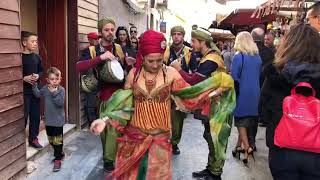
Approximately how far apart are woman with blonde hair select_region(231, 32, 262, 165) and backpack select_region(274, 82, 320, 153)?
9.67 feet

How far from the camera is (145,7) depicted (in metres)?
16.8

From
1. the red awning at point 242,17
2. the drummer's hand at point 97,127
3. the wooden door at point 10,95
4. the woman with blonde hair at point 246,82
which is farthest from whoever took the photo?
the red awning at point 242,17

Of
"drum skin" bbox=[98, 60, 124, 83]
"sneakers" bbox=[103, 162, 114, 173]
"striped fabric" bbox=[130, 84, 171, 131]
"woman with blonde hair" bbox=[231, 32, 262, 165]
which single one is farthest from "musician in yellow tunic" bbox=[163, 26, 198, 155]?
"striped fabric" bbox=[130, 84, 171, 131]

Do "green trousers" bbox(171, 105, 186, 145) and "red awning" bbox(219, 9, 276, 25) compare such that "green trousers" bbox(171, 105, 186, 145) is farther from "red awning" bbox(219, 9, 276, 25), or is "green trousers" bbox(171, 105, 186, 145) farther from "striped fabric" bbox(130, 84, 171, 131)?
"red awning" bbox(219, 9, 276, 25)

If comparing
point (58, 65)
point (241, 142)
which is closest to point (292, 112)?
point (241, 142)

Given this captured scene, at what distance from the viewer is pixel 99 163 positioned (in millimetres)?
5801

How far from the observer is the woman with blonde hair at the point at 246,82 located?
5797mm

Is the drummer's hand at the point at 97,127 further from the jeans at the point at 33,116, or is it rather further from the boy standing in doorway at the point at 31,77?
the jeans at the point at 33,116

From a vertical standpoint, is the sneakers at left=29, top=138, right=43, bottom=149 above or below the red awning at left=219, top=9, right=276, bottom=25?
below

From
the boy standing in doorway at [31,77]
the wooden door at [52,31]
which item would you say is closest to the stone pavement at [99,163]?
the boy standing in doorway at [31,77]

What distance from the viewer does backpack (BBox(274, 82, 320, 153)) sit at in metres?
2.79

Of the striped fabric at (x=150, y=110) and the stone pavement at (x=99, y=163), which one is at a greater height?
the striped fabric at (x=150, y=110)

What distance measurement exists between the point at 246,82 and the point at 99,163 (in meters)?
2.26

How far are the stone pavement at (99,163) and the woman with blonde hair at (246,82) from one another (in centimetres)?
31
